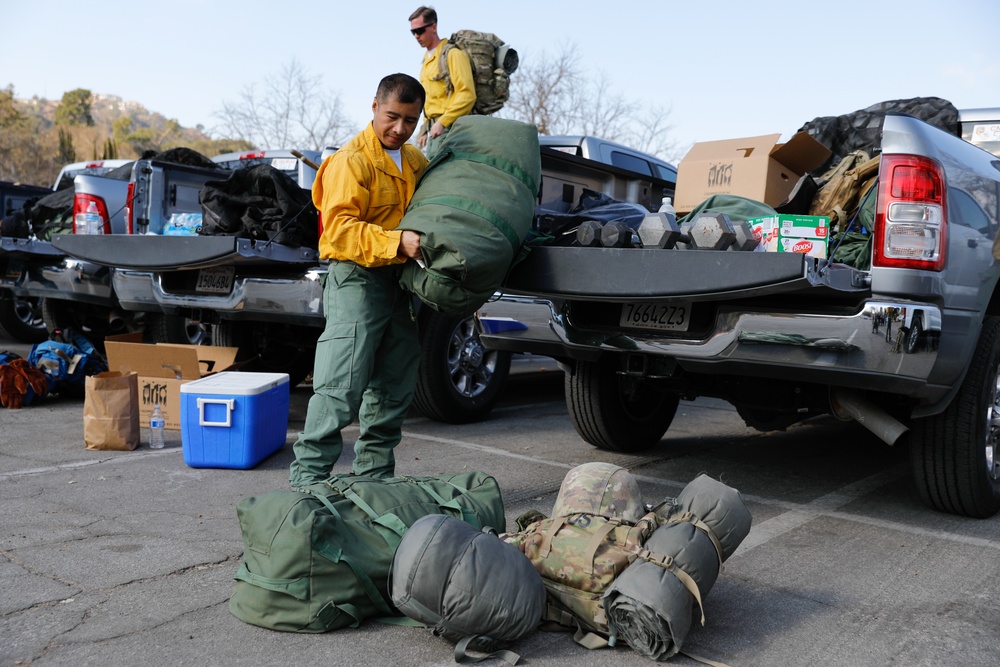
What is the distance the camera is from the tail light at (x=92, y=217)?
23.3 feet

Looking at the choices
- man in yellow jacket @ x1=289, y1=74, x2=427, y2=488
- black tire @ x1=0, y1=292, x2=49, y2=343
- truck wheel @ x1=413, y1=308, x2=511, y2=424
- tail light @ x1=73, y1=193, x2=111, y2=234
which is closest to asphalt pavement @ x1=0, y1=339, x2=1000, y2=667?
truck wheel @ x1=413, y1=308, x2=511, y2=424

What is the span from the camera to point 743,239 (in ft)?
11.0

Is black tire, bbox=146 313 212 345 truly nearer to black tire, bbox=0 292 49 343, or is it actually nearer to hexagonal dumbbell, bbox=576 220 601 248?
black tire, bbox=0 292 49 343

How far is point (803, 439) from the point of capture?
598cm

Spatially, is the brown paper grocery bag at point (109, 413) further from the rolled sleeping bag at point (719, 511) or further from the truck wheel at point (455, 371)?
the rolled sleeping bag at point (719, 511)

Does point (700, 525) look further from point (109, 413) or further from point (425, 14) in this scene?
point (425, 14)

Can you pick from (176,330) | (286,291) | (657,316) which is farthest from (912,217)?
(176,330)

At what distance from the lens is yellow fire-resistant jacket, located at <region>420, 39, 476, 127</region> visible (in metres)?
5.64

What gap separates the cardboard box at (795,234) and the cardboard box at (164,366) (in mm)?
3480

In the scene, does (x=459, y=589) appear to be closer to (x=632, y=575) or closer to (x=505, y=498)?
(x=632, y=575)

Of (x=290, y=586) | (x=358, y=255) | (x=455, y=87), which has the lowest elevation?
(x=290, y=586)

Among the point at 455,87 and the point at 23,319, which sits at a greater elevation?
Answer: the point at 455,87

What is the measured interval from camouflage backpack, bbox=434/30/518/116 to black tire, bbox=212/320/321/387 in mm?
1943

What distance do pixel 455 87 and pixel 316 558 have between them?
153 inches
